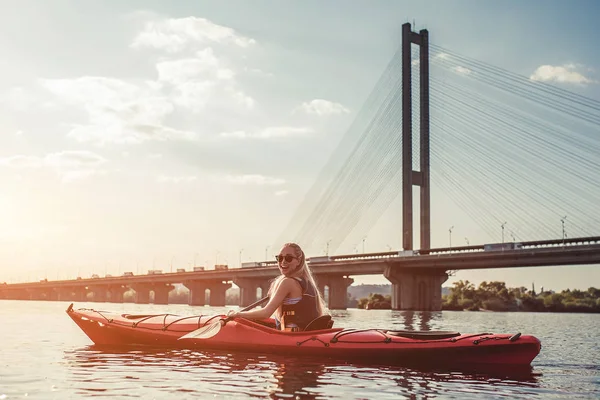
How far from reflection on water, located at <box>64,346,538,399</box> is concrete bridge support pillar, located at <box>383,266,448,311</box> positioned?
5200 cm

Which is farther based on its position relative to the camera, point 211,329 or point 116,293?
point 116,293

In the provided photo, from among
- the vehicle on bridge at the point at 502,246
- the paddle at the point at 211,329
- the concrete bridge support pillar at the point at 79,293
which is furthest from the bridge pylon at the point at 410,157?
the concrete bridge support pillar at the point at 79,293

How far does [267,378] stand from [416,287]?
185 feet

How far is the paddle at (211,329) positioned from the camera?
13289 mm

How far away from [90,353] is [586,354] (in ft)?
39.3

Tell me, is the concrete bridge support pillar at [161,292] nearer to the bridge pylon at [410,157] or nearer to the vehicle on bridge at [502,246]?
the bridge pylon at [410,157]

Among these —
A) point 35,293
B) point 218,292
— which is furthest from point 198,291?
point 35,293

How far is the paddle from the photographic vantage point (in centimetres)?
1329

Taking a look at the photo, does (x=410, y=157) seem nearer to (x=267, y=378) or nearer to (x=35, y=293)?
(x=267, y=378)

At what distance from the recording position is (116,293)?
125 meters

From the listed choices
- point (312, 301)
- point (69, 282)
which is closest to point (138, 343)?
point (312, 301)

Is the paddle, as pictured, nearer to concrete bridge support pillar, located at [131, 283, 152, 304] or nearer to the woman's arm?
the woman's arm

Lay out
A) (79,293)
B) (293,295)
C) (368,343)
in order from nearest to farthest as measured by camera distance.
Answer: (293,295), (368,343), (79,293)

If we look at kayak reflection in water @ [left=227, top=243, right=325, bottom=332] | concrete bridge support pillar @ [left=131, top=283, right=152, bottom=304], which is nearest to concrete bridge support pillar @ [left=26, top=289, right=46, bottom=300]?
concrete bridge support pillar @ [left=131, top=283, right=152, bottom=304]
